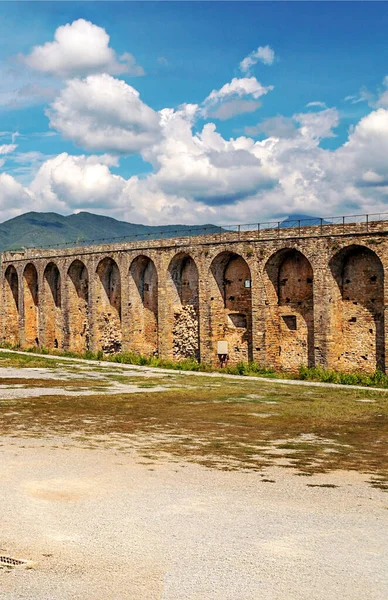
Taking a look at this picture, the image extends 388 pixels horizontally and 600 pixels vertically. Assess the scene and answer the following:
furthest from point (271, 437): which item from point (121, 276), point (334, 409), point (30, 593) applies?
point (121, 276)

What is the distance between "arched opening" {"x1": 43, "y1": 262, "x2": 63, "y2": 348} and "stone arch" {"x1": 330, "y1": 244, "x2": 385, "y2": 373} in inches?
1070

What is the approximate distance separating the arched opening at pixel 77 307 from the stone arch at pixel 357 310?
2308cm

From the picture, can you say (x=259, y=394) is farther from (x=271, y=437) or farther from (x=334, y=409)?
(x=271, y=437)

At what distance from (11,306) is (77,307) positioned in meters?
12.2

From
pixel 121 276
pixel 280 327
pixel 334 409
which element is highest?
pixel 121 276

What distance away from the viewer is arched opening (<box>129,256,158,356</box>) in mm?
44469

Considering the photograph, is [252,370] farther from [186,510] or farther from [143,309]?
[186,510]

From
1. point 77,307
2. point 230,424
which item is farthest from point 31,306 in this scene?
point 230,424

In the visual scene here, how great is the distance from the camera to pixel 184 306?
41969 millimetres

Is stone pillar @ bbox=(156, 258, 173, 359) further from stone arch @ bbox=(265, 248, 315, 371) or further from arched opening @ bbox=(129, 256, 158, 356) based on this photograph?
stone arch @ bbox=(265, 248, 315, 371)

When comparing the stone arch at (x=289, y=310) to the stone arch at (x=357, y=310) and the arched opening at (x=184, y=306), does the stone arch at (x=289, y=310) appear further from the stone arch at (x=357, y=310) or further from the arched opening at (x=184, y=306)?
the arched opening at (x=184, y=306)

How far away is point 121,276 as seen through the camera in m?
44.8

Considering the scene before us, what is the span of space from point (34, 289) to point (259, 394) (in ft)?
112

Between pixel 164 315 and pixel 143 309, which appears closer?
pixel 164 315
